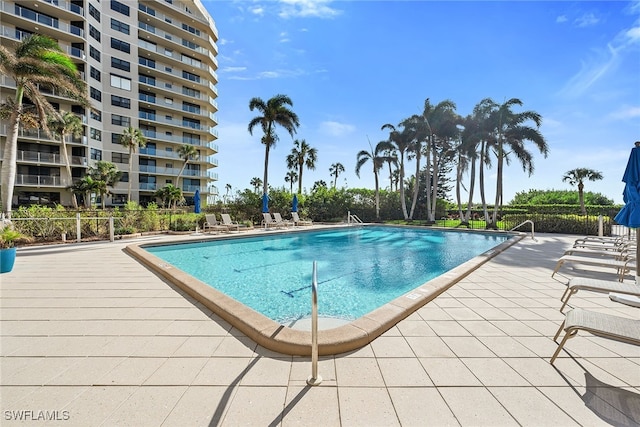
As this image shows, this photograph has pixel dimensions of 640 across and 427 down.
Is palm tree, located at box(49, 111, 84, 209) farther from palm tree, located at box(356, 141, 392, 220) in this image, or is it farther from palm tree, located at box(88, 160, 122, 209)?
palm tree, located at box(356, 141, 392, 220)

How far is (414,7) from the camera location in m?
9.82

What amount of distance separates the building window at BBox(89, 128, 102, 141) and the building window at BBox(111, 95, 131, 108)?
12.3 ft

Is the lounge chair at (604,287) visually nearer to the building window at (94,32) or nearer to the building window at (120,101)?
the building window at (120,101)

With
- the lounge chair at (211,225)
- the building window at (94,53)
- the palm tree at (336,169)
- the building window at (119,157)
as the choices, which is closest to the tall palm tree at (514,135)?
the lounge chair at (211,225)

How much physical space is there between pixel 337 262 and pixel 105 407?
260 inches

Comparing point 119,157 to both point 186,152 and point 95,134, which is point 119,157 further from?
point 186,152

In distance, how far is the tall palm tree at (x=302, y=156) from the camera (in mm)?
35281

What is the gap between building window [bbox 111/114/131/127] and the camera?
30.2 metres

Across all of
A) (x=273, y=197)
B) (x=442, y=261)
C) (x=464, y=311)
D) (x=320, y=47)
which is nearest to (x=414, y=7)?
(x=320, y=47)

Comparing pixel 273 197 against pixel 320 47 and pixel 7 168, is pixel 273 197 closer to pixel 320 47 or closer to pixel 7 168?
pixel 320 47

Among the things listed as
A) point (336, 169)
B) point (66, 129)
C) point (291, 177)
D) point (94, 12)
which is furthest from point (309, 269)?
point (336, 169)

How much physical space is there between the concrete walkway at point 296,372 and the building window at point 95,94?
110 feet

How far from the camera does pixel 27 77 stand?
11.0 metres

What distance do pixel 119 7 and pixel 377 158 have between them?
3365cm
